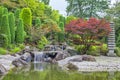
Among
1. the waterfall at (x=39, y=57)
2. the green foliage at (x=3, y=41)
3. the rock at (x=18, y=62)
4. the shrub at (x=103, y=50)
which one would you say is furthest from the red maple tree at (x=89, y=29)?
the rock at (x=18, y=62)

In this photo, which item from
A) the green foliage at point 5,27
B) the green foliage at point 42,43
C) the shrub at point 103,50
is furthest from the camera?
the green foliage at point 42,43

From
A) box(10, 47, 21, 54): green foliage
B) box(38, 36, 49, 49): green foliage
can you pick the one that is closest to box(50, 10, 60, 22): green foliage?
box(38, 36, 49, 49): green foliage

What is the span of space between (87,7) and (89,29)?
1010 inches

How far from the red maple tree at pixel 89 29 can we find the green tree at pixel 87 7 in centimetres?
2420

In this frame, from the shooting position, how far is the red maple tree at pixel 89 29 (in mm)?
27281

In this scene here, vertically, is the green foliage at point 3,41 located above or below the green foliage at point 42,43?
above

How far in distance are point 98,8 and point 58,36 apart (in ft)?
60.9

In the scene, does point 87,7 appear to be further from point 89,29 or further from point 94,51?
point 89,29

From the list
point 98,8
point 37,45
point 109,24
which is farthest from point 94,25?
point 98,8

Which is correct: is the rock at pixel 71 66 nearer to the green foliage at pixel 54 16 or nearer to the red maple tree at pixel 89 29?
the red maple tree at pixel 89 29

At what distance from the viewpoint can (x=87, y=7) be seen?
172 ft

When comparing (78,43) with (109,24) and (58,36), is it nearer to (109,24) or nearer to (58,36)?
(109,24)

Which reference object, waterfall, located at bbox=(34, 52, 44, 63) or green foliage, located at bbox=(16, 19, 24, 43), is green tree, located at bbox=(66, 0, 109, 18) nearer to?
green foliage, located at bbox=(16, 19, 24, 43)

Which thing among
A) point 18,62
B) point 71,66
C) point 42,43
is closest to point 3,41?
point 42,43
